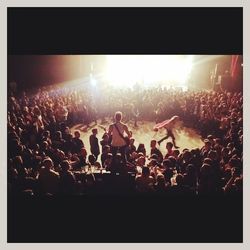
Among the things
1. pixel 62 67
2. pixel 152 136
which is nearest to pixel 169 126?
pixel 152 136

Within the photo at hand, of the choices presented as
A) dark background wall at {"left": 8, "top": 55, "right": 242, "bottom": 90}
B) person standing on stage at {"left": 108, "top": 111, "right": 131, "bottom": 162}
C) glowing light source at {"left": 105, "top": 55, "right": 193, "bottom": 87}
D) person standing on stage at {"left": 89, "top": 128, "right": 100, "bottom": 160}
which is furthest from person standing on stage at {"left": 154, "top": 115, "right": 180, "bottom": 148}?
person standing on stage at {"left": 89, "top": 128, "right": 100, "bottom": 160}

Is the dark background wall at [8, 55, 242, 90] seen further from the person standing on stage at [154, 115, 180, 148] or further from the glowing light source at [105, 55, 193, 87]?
the person standing on stage at [154, 115, 180, 148]

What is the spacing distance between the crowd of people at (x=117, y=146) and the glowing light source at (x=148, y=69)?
0.17m

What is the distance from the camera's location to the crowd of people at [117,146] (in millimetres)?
6332

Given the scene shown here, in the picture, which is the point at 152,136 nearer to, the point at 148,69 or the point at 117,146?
the point at 117,146

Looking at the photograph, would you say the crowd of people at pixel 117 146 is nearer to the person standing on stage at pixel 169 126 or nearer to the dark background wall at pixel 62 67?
A: the person standing on stage at pixel 169 126

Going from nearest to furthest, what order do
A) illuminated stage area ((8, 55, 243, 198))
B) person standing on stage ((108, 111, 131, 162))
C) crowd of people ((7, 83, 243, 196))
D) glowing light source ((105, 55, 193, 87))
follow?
crowd of people ((7, 83, 243, 196)) < illuminated stage area ((8, 55, 243, 198)) < glowing light source ((105, 55, 193, 87)) < person standing on stage ((108, 111, 131, 162))

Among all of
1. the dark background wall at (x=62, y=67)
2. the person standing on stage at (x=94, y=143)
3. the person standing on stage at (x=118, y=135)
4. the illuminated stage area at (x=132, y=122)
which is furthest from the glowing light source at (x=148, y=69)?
the person standing on stage at (x=94, y=143)

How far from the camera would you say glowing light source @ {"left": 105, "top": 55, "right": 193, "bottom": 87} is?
6.60 m

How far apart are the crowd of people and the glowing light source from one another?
0.17 metres

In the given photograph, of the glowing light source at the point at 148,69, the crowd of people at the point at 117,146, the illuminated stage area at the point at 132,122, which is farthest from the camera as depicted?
the glowing light source at the point at 148,69

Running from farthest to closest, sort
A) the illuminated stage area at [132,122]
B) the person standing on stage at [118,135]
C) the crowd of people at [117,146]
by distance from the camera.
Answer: the person standing on stage at [118,135] → the illuminated stage area at [132,122] → the crowd of people at [117,146]

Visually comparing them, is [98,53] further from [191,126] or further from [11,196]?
[11,196]

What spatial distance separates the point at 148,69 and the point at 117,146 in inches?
55.1
